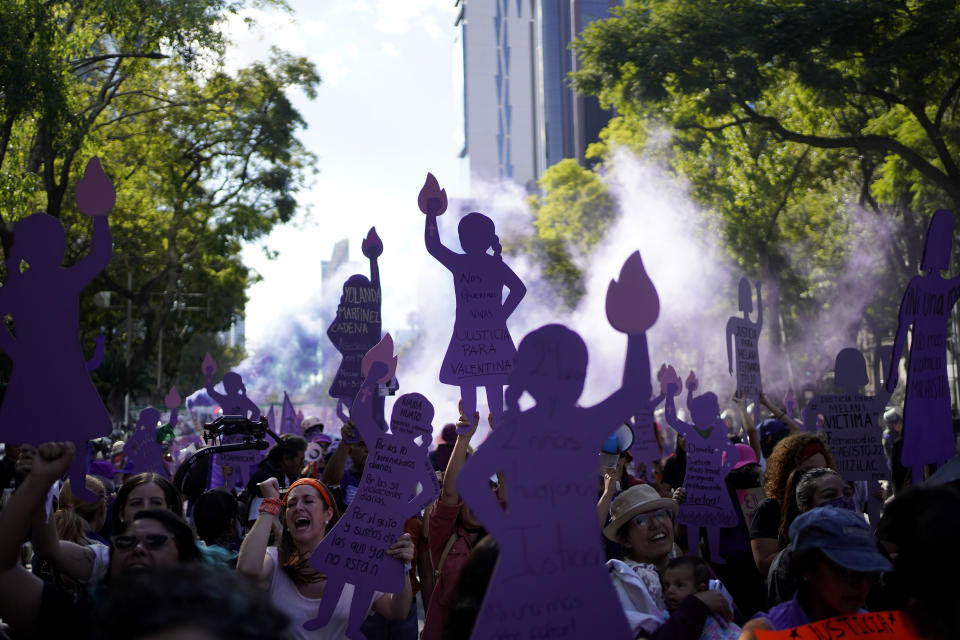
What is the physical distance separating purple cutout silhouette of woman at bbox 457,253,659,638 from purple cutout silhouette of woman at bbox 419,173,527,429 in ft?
8.42

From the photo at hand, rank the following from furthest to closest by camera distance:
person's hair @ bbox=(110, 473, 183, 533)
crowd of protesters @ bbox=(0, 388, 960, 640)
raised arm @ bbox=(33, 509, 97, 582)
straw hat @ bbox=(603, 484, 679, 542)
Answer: straw hat @ bbox=(603, 484, 679, 542) → person's hair @ bbox=(110, 473, 183, 533) → raised arm @ bbox=(33, 509, 97, 582) → crowd of protesters @ bbox=(0, 388, 960, 640)

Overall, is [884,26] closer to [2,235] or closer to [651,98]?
[651,98]

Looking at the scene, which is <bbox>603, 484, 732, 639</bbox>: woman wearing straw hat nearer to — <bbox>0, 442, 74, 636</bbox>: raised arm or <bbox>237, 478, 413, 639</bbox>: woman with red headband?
<bbox>237, 478, 413, 639</bbox>: woman with red headband

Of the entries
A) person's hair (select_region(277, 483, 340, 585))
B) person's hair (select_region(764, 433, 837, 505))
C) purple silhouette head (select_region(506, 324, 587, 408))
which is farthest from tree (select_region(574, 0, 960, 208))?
purple silhouette head (select_region(506, 324, 587, 408))

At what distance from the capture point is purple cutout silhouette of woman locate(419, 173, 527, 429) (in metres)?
5.62

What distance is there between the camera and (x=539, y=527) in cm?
282

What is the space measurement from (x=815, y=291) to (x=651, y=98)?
15192 mm

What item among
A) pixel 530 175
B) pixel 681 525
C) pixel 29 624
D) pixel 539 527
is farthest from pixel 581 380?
pixel 530 175

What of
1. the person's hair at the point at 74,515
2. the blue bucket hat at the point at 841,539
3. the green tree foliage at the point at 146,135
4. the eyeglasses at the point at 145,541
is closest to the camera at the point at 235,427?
the person's hair at the point at 74,515

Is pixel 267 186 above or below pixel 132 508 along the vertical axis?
above

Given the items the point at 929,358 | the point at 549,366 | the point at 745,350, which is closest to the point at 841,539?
the point at 549,366

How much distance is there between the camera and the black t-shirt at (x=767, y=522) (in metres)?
4.66

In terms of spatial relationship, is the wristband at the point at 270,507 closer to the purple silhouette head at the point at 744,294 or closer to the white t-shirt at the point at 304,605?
the white t-shirt at the point at 304,605

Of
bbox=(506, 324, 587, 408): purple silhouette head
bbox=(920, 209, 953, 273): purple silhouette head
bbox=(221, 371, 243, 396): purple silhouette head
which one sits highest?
bbox=(920, 209, 953, 273): purple silhouette head
